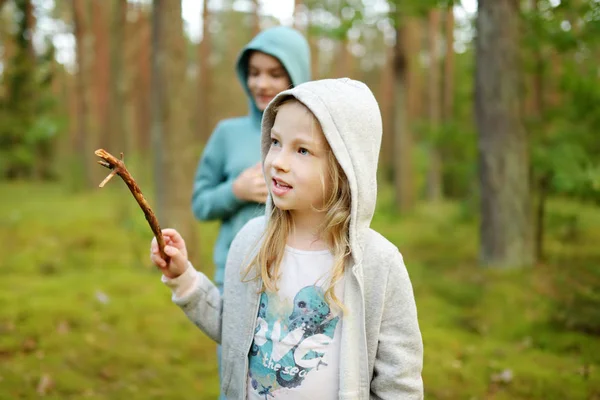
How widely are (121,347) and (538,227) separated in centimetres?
505

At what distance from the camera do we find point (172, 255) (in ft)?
5.79

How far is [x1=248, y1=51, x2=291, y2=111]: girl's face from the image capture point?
8.46 feet

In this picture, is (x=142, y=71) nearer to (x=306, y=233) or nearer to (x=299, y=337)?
(x=306, y=233)

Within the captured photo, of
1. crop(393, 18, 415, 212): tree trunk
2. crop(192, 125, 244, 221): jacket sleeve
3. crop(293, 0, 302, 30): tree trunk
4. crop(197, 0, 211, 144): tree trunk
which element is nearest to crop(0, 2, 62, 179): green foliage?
crop(192, 125, 244, 221): jacket sleeve

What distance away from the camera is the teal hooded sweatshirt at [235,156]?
2582 mm

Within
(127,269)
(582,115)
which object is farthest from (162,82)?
(582,115)

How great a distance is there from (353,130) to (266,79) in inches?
41.1

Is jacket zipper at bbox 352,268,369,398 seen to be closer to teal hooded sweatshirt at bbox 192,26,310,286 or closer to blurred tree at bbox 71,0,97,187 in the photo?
teal hooded sweatshirt at bbox 192,26,310,286

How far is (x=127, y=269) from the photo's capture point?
7.39 meters

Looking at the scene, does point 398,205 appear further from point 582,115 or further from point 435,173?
point 582,115

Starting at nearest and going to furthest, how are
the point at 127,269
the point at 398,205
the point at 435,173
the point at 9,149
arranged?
the point at 127,269, the point at 9,149, the point at 398,205, the point at 435,173

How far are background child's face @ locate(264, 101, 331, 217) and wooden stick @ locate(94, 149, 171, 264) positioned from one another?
371 millimetres

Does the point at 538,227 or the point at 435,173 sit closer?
the point at 538,227

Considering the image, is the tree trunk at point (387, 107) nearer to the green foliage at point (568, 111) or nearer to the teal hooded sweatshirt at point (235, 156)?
the green foliage at point (568, 111)
